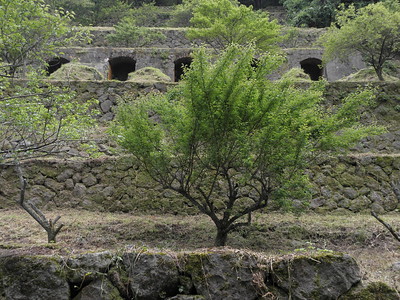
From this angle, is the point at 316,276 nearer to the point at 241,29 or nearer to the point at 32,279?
the point at 32,279

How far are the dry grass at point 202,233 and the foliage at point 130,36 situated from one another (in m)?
11.2

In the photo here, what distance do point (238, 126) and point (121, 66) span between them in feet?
42.8

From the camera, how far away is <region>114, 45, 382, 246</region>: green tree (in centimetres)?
413

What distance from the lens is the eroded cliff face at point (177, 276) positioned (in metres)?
2.96

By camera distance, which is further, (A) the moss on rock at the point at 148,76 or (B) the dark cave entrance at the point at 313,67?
(B) the dark cave entrance at the point at 313,67

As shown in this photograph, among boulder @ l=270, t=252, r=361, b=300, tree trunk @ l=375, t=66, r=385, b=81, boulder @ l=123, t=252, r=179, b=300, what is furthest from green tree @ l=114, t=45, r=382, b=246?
tree trunk @ l=375, t=66, r=385, b=81

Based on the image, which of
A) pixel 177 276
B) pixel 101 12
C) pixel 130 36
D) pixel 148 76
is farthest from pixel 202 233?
pixel 101 12

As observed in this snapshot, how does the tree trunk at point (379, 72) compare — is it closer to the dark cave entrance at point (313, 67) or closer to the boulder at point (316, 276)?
the dark cave entrance at point (313, 67)

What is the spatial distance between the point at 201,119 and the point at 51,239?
95.0 inches

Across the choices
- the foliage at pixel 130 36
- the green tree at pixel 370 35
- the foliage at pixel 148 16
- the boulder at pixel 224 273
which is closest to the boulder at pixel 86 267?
the boulder at pixel 224 273

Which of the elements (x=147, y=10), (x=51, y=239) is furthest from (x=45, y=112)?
(x=147, y=10)

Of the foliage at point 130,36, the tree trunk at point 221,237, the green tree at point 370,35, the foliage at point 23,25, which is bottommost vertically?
the tree trunk at point 221,237

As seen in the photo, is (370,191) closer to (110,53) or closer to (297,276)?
(297,276)

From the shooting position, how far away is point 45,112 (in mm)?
4512
